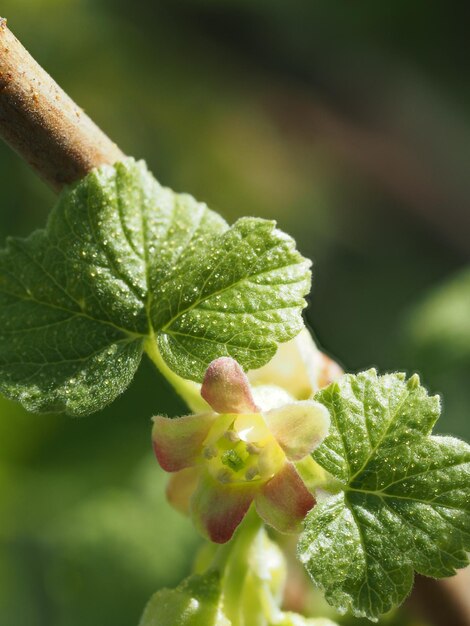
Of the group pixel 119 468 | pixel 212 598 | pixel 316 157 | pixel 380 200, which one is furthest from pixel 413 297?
pixel 212 598

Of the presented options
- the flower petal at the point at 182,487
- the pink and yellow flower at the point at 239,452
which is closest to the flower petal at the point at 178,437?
the pink and yellow flower at the point at 239,452

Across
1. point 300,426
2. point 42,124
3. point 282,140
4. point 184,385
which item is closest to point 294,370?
point 184,385

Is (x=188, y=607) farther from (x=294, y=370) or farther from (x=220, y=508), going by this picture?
(x=294, y=370)

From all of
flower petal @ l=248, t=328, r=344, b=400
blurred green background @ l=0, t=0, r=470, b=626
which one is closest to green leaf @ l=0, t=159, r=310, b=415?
flower petal @ l=248, t=328, r=344, b=400

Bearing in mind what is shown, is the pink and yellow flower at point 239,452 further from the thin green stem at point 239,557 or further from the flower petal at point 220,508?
the thin green stem at point 239,557

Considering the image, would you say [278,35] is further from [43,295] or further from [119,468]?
[43,295]

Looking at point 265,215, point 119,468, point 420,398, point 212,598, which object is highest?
point 265,215
